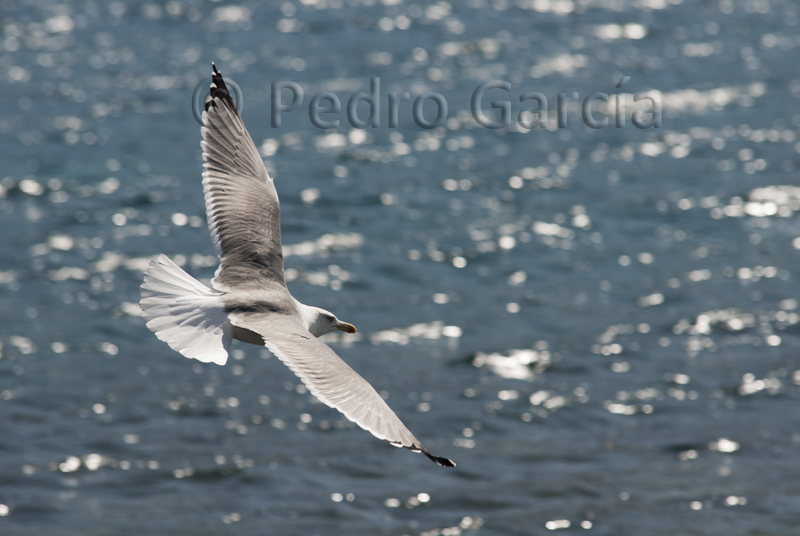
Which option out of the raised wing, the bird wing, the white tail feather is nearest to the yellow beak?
the raised wing

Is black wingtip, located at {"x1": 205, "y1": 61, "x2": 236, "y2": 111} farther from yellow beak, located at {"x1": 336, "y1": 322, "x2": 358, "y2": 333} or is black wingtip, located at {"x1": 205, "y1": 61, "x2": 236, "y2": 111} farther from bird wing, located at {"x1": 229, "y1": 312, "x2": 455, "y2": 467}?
bird wing, located at {"x1": 229, "y1": 312, "x2": 455, "y2": 467}

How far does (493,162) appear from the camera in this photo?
1852cm

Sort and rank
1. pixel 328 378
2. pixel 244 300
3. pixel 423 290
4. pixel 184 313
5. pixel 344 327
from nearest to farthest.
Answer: pixel 328 378 < pixel 184 313 < pixel 244 300 < pixel 344 327 < pixel 423 290

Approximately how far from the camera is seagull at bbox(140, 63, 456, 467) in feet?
19.5

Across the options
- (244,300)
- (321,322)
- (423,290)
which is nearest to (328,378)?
(244,300)

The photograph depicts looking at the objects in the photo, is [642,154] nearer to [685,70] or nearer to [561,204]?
[561,204]

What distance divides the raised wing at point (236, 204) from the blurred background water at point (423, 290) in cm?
378

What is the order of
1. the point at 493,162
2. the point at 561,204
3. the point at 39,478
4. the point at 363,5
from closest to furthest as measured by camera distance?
the point at 39,478
the point at 561,204
the point at 493,162
the point at 363,5

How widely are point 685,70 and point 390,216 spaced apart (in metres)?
9.85

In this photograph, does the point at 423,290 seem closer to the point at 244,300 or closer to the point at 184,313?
the point at 244,300

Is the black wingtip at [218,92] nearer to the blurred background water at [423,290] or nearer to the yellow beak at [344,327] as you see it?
the yellow beak at [344,327]

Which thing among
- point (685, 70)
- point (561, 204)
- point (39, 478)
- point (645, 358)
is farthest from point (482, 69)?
point (39, 478)

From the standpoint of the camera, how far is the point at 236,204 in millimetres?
7645

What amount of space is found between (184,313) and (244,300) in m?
0.40
